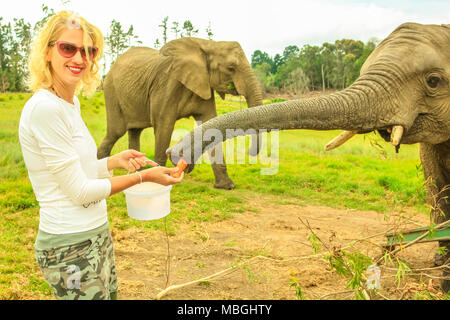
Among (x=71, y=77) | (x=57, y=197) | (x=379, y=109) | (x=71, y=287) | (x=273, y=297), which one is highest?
(x=71, y=77)

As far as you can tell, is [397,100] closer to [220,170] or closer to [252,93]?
[252,93]

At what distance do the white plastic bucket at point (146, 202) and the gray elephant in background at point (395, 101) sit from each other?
887 millimetres

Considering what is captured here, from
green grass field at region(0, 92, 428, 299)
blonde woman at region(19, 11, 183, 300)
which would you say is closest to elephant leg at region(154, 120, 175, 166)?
green grass field at region(0, 92, 428, 299)

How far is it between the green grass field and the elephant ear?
1894mm

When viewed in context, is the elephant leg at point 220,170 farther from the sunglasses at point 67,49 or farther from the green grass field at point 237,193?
the sunglasses at point 67,49

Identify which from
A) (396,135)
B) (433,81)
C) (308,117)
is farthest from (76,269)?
(433,81)

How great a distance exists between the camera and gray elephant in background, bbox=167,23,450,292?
287 centimetres

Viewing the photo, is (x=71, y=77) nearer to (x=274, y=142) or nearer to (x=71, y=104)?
(x=71, y=104)

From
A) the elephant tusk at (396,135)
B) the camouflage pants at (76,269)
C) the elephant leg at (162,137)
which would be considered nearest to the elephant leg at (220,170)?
the elephant leg at (162,137)

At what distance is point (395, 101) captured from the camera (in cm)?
301

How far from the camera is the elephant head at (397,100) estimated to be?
289 cm

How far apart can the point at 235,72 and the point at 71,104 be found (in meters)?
5.82
